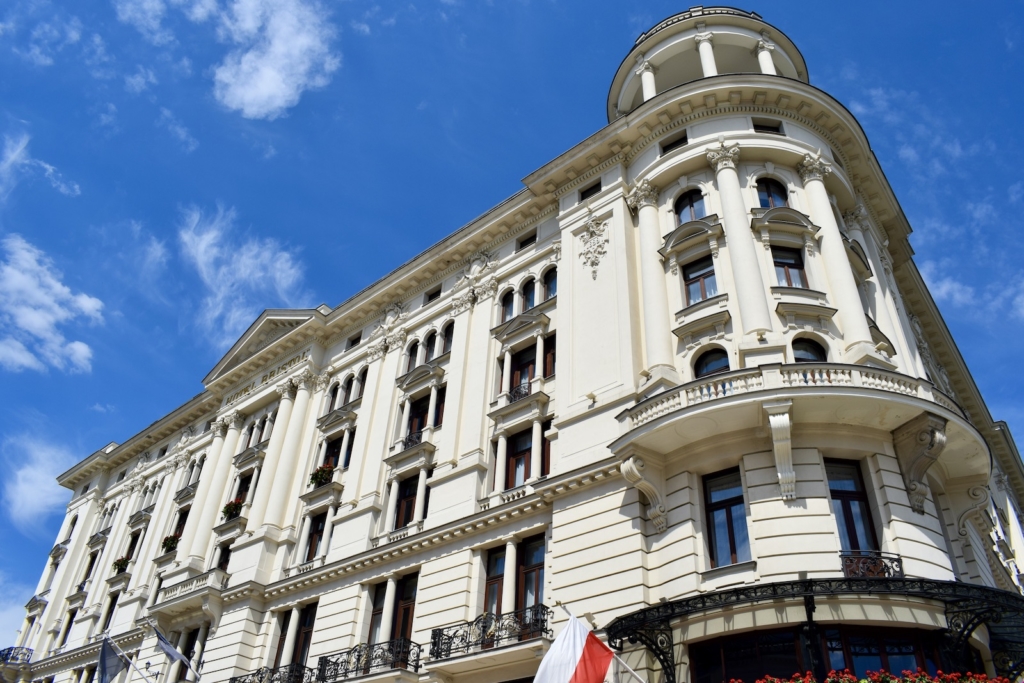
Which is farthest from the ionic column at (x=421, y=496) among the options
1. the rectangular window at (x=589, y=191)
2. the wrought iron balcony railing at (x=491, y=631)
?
the rectangular window at (x=589, y=191)

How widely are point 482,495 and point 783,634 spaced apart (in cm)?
1305

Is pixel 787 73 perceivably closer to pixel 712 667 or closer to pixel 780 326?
pixel 780 326

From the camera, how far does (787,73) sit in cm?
3712

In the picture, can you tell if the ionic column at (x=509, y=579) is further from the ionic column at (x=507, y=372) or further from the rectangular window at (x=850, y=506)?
the rectangular window at (x=850, y=506)

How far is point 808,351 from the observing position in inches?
989

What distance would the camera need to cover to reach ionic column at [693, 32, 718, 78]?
3378 cm

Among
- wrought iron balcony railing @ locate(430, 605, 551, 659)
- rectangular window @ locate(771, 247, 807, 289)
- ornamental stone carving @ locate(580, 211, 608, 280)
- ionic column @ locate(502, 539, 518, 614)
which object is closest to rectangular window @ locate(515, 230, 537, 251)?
ornamental stone carving @ locate(580, 211, 608, 280)

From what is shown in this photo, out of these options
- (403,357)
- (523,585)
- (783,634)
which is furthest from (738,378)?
(403,357)

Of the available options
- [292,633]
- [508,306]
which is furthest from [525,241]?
[292,633]

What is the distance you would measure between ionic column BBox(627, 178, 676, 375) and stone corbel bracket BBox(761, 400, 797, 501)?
15.1ft

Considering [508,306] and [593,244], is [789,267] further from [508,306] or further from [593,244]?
[508,306]

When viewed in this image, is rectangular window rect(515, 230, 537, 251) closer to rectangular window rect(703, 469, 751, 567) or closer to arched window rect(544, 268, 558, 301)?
arched window rect(544, 268, 558, 301)

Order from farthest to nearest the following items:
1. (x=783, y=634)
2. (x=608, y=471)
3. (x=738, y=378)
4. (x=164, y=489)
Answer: (x=164, y=489) < (x=608, y=471) < (x=738, y=378) < (x=783, y=634)

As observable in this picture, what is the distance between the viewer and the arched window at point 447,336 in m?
36.6
